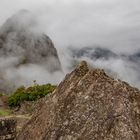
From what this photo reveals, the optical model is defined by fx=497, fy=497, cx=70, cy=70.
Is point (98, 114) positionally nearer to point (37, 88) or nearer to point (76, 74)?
point (76, 74)

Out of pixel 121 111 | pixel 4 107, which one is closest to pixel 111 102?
pixel 121 111

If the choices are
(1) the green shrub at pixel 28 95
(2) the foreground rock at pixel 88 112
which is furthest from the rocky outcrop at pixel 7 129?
(1) the green shrub at pixel 28 95

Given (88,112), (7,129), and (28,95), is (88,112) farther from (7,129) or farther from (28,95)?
(28,95)

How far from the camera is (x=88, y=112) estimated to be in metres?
16.5

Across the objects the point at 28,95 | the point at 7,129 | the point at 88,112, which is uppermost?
the point at 28,95

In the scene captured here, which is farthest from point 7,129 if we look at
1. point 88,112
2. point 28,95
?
point 28,95

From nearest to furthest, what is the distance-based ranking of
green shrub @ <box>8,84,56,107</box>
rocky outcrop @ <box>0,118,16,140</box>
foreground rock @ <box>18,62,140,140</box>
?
foreground rock @ <box>18,62,140,140</box> → rocky outcrop @ <box>0,118,16,140</box> → green shrub @ <box>8,84,56,107</box>

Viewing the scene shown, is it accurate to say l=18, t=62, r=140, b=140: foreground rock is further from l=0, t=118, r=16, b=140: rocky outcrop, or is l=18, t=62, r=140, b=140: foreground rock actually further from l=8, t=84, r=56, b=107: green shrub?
l=8, t=84, r=56, b=107: green shrub

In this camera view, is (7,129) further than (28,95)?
No

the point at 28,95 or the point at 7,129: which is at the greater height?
the point at 28,95

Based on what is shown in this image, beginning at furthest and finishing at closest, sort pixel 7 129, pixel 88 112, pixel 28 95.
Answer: pixel 28 95, pixel 7 129, pixel 88 112

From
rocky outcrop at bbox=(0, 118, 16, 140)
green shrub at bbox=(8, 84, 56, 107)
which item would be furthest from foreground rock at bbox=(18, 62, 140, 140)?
green shrub at bbox=(8, 84, 56, 107)

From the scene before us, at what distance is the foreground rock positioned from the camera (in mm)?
16031

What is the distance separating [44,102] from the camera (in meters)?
18.0
